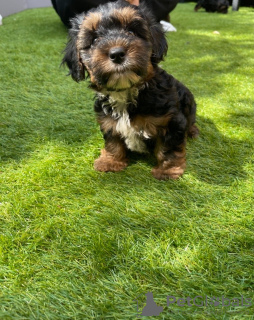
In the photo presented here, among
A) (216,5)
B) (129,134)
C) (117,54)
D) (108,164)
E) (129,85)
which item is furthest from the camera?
(216,5)

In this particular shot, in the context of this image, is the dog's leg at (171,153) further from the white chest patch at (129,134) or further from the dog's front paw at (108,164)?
the dog's front paw at (108,164)

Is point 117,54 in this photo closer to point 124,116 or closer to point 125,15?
point 125,15

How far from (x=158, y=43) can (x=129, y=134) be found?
731mm

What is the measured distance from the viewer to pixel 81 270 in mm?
1649

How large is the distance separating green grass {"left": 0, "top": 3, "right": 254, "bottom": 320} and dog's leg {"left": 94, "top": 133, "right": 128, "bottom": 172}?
0.08 metres

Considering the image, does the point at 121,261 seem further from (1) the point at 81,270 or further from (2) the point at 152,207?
(2) the point at 152,207

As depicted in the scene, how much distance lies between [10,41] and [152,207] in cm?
621

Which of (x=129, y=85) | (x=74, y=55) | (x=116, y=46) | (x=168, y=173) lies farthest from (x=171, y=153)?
(x=74, y=55)

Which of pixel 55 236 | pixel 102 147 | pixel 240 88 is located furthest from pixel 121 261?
pixel 240 88

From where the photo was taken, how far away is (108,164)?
2549mm

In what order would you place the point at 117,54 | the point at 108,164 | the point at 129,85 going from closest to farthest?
1. the point at 117,54
2. the point at 129,85
3. the point at 108,164

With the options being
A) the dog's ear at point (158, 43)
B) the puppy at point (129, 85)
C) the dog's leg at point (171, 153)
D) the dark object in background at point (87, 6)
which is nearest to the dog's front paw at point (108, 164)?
the puppy at point (129, 85)

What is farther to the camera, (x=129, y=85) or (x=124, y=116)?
(x=124, y=116)

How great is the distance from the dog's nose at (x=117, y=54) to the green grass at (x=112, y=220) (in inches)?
37.8
